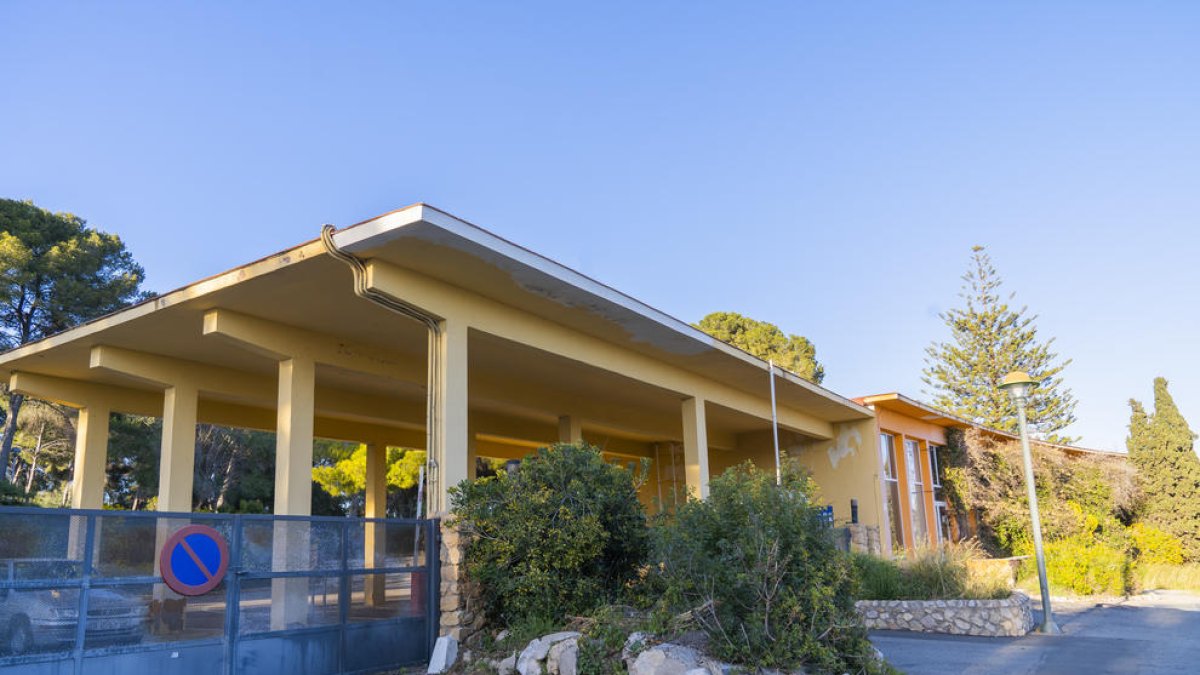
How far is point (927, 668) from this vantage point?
941 cm

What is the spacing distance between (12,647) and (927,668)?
29.8 feet

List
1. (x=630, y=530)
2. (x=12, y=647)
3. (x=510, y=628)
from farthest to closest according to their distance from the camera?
(x=630, y=530) < (x=510, y=628) < (x=12, y=647)

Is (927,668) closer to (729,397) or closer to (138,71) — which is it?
(729,397)

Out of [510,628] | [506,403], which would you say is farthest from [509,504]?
[506,403]

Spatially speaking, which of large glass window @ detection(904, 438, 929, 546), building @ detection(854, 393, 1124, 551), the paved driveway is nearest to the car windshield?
the paved driveway

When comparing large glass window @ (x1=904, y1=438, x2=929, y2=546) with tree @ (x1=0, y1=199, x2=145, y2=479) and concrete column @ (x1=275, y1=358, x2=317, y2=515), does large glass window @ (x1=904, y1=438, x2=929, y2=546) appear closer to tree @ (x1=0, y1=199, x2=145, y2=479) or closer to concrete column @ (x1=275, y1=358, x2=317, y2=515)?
concrete column @ (x1=275, y1=358, x2=317, y2=515)

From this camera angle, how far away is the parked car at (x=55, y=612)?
20.8 feet

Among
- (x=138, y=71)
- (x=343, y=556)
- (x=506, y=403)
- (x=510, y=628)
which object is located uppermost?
(x=138, y=71)

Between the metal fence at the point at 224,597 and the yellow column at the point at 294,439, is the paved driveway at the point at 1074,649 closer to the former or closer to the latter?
the metal fence at the point at 224,597

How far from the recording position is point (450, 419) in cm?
A: 1024

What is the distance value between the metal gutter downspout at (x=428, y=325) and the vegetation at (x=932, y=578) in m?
6.93

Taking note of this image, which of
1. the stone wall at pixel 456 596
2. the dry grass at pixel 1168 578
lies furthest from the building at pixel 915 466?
the stone wall at pixel 456 596

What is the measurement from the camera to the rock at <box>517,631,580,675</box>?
8.20 meters

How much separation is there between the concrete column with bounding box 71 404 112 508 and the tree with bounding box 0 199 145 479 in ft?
30.5
